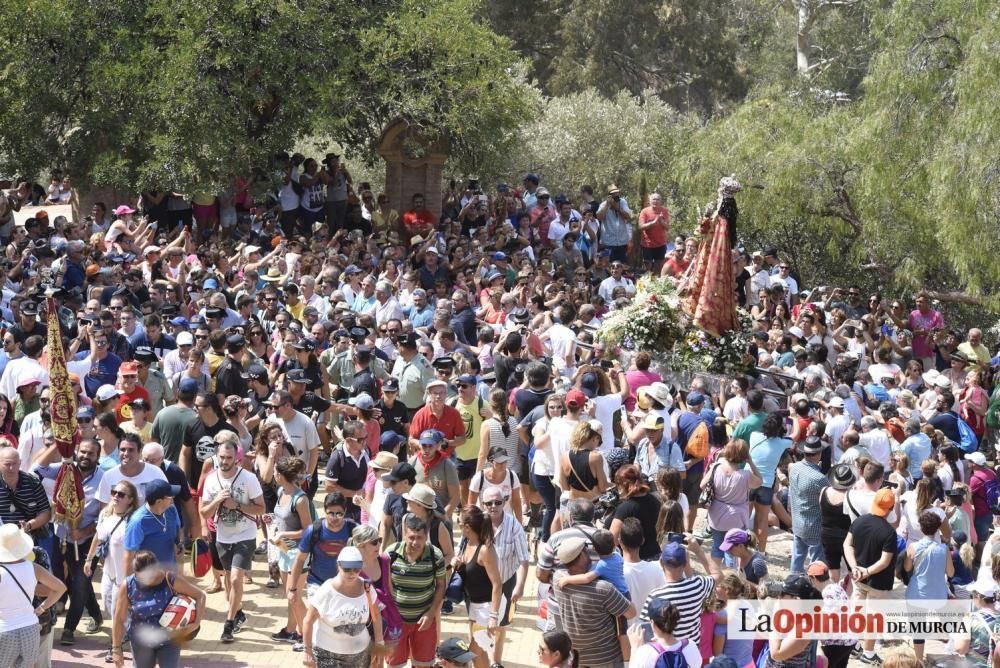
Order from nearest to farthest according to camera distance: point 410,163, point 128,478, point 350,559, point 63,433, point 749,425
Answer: point 350,559
point 128,478
point 63,433
point 749,425
point 410,163

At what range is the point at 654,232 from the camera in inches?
869

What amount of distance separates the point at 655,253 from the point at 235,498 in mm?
13712

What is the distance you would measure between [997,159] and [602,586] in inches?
490

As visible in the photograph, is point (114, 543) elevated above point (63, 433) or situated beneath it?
situated beneath

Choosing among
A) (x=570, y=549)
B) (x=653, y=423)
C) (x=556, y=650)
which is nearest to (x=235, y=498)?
(x=570, y=549)

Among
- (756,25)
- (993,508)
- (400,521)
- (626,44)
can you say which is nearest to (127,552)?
(400,521)

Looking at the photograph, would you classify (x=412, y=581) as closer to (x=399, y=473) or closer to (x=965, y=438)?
(x=399, y=473)

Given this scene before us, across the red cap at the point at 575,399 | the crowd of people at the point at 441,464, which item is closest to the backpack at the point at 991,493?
the crowd of people at the point at 441,464

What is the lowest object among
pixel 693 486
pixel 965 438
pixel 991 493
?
pixel 965 438

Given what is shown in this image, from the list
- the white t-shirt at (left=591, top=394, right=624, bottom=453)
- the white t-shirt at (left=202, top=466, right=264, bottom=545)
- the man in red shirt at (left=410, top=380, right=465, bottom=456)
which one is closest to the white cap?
the white t-shirt at (left=202, top=466, right=264, bottom=545)

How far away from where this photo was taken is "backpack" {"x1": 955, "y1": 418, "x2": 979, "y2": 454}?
1470cm

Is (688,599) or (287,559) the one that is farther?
(287,559)

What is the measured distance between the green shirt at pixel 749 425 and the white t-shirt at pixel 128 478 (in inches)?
197

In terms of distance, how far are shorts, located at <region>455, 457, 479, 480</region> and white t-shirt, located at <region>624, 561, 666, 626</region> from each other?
348cm
